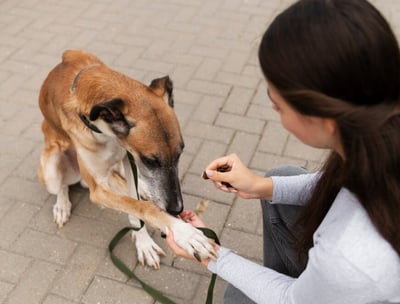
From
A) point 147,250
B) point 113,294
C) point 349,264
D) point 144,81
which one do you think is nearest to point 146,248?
point 147,250

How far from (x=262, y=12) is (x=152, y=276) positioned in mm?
4415

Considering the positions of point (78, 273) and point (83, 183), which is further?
point (83, 183)

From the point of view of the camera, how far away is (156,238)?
3727 mm

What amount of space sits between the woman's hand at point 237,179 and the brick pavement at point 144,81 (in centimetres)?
98

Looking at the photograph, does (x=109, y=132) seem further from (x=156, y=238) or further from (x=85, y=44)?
(x=85, y=44)

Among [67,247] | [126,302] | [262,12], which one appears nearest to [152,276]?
[126,302]

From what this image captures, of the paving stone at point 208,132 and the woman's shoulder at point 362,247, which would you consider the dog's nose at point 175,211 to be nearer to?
the woman's shoulder at point 362,247

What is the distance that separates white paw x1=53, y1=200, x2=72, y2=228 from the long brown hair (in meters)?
2.53

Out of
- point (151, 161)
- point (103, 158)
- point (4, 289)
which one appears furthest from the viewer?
point (4, 289)

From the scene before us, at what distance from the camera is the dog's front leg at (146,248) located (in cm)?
347

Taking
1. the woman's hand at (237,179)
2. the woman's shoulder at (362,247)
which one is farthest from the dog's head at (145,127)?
the woman's shoulder at (362,247)

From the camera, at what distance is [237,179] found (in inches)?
103

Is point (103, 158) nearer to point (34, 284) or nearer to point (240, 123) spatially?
point (34, 284)

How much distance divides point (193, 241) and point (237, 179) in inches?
16.5
